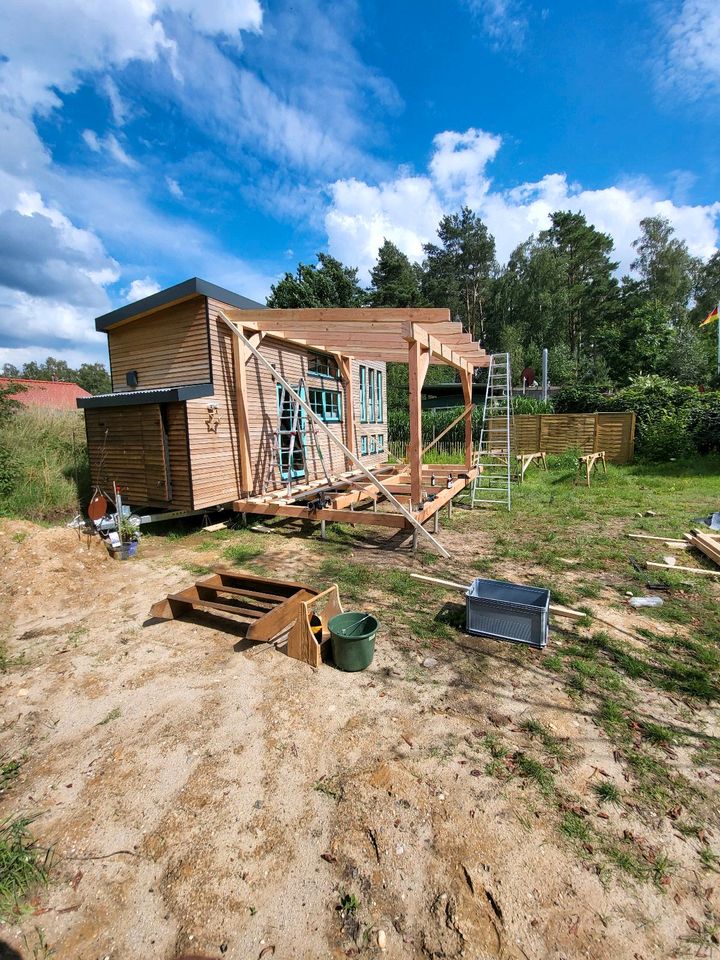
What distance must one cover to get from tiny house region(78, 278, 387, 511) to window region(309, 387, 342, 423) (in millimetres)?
869

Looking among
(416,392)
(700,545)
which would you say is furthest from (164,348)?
(700,545)

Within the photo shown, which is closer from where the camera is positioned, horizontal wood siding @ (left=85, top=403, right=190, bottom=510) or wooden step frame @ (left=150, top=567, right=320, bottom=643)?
wooden step frame @ (left=150, top=567, right=320, bottom=643)

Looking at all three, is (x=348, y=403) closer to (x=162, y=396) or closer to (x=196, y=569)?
(x=162, y=396)

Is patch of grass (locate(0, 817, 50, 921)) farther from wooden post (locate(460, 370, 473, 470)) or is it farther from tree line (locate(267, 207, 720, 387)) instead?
tree line (locate(267, 207, 720, 387))

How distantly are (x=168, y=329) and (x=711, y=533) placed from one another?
34.0 ft

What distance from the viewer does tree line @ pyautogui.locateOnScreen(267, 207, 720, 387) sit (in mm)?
31781

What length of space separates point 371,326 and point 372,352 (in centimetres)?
259

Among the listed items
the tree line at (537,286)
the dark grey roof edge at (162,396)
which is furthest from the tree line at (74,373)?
the dark grey roof edge at (162,396)

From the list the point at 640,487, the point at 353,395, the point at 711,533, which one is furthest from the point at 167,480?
the point at 640,487

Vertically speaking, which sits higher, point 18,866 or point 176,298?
point 176,298

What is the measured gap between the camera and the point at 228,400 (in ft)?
27.0

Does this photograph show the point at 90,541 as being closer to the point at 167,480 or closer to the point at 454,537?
the point at 167,480

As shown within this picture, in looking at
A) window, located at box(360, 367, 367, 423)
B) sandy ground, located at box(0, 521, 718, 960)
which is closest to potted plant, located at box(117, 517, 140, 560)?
sandy ground, located at box(0, 521, 718, 960)

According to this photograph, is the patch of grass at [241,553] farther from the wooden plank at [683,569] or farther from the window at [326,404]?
the wooden plank at [683,569]
